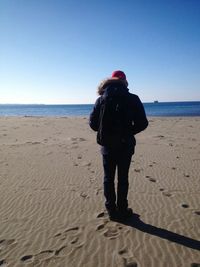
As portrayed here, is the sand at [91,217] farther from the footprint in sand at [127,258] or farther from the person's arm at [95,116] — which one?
the person's arm at [95,116]

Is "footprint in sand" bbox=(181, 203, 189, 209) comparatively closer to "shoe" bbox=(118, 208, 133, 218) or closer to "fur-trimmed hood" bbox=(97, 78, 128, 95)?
"shoe" bbox=(118, 208, 133, 218)

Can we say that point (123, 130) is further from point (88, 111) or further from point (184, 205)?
point (88, 111)

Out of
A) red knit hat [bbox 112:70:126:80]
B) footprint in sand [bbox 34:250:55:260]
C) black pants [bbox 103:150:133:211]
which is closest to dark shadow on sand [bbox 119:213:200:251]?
black pants [bbox 103:150:133:211]

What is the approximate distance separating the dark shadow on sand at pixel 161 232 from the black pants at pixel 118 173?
1.02 feet

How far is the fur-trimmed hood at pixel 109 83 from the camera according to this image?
4.99 meters

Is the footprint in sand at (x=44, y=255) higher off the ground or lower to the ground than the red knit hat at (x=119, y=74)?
lower

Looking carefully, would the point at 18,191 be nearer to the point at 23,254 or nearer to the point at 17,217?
the point at 17,217

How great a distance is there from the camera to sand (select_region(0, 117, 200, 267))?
13.7 feet

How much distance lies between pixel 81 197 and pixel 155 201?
1.62m

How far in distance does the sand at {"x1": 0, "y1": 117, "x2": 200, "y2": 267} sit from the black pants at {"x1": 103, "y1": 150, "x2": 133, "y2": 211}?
0.35 meters

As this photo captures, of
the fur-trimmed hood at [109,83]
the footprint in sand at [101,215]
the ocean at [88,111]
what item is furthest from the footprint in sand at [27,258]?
the ocean at [88,111]

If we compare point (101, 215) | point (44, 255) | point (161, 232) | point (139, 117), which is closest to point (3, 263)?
point (44, 255)

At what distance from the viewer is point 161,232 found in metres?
4.87

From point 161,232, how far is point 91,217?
4.33 feet
